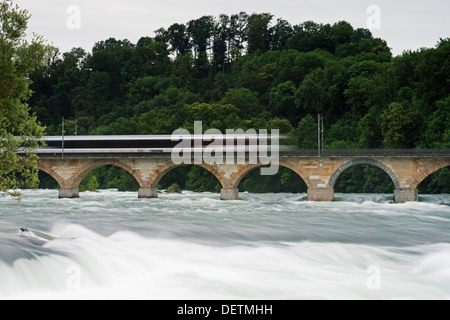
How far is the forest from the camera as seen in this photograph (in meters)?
60.3

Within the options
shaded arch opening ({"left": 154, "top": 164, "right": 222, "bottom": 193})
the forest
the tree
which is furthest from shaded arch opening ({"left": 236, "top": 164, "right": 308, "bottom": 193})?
the tree

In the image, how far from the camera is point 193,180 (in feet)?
238

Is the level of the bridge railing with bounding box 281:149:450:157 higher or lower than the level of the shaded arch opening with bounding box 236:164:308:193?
higher

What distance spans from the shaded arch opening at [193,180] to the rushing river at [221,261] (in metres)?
42.9

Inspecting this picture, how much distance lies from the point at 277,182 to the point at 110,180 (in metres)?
25.5

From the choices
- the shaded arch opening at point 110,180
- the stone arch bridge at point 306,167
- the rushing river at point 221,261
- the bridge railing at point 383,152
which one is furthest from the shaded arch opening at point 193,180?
the rushing river at point 221,261

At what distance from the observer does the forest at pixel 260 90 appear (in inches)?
2375

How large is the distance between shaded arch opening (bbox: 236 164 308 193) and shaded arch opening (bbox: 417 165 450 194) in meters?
15.9

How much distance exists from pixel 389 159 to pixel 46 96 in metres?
73.7

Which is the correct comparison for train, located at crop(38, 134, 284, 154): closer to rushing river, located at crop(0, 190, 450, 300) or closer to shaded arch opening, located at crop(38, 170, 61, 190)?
rushing river, located at crop(0, 190, 450, 300)

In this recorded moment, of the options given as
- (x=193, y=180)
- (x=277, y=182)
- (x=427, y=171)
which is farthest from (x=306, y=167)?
(x=193, y=180)

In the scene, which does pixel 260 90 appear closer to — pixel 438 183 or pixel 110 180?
pixel 110 180

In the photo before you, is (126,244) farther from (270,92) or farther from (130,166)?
(270,92)
